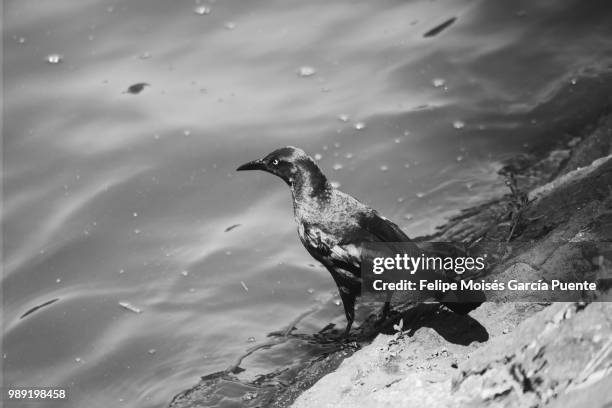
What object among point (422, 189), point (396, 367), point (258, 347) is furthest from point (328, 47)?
point (396, 367)

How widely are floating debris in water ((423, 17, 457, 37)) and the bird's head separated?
4.28m

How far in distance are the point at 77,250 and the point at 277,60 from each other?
10.9 ft

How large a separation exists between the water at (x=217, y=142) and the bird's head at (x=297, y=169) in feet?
3.86

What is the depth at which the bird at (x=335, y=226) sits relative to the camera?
5129 millimetres

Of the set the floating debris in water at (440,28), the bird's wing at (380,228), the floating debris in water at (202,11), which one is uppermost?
the bird's wing at (380,228)

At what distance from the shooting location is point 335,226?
5.23 meters

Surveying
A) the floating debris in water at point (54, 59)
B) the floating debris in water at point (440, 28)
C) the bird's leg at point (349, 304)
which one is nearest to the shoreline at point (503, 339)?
the bird's leg at point (349, 304)

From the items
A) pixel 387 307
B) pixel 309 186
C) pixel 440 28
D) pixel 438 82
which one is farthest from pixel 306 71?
pixel 387 307

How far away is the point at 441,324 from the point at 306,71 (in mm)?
5000

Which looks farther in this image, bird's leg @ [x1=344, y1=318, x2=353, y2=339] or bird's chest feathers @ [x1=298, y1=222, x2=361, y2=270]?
bird's leg @ [x1=344, y1=318, x2=353, y2=339]

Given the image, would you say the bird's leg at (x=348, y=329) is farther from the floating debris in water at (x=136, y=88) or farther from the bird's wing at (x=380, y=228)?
the floating debris in water at (x=136, y=88)

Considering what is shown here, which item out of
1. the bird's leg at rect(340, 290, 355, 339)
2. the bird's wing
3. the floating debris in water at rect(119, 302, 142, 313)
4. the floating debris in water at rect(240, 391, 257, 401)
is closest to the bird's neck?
the bird's wing

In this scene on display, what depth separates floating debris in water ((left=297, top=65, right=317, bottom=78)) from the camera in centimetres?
897

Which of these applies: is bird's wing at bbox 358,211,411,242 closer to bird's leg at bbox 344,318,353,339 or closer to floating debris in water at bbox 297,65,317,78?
Result: bird's leg at bbox 344,318,353,339
